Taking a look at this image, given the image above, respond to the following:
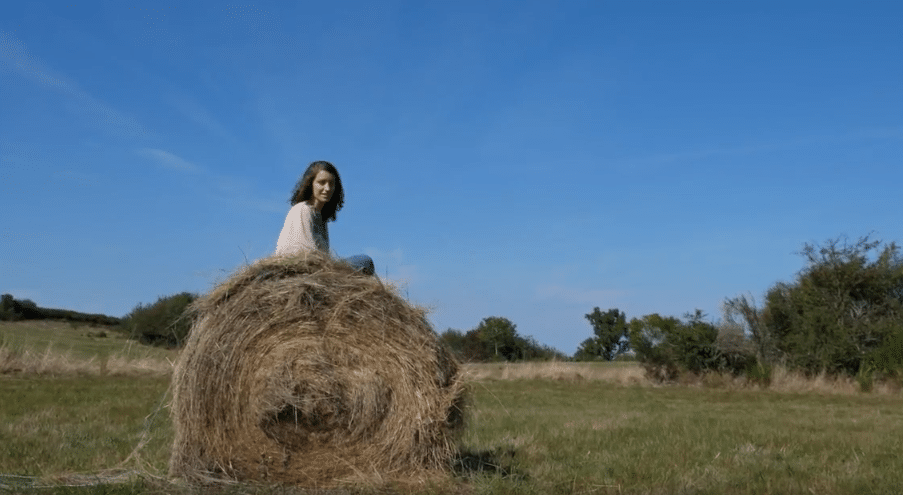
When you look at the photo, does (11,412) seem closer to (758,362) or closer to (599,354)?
(758,362)

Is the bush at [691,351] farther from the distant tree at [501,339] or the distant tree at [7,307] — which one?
the distant tree at [7,307]

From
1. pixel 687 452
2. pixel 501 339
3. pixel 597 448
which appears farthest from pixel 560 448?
pixel 501 339

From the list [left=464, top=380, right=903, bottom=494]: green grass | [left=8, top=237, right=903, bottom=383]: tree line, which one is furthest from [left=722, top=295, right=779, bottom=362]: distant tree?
[left=464, top=380, right=903, bottom=494]: green grass

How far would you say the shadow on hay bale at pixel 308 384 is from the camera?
5.34 m

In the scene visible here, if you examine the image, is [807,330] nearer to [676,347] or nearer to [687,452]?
[676,347]

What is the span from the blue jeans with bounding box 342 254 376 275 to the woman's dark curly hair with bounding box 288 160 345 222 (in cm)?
75

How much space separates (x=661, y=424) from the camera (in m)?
9.87

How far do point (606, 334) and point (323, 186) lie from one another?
59.7 metres

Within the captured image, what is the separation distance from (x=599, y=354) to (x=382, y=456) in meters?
57.2

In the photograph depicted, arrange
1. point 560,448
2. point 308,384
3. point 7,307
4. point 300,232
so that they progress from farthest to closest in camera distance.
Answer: point 7,307, point 560,448, point 300,232, point 308,384

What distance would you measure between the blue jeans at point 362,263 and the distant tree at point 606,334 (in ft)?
176

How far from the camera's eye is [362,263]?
5.85 meters

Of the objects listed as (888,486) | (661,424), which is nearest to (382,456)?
(888,486)

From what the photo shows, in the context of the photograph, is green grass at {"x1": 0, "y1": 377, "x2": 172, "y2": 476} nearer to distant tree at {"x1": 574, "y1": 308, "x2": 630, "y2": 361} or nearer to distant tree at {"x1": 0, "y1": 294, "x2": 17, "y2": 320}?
distant tree at {"x1": 0, "y1": 294, "x2": 17, "y2": 320}
